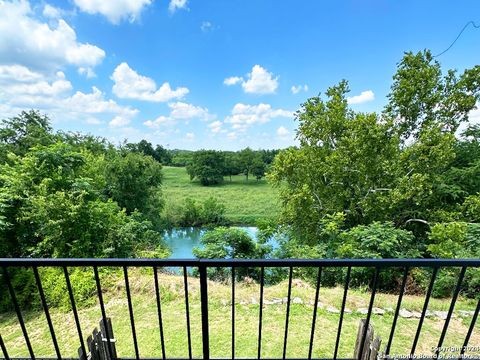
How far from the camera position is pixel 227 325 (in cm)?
270

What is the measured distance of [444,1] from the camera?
596cm

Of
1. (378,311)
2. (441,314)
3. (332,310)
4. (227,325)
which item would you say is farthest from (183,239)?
(441,314)

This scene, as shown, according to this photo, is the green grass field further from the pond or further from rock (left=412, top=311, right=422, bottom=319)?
rock (left=412, top=311, right=422, bottom=319)

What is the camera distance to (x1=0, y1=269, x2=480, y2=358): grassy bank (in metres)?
2.31

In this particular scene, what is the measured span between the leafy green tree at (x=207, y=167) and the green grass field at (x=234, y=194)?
990 millimetres

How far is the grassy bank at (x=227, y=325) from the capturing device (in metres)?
2.31

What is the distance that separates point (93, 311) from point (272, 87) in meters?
13.6

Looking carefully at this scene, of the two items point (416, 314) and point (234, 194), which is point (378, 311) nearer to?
point (416, 314)

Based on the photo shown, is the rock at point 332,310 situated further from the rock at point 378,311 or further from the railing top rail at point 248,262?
the railing top rail at point 248,262

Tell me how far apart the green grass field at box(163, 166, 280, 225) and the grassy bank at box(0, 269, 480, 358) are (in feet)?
34.6

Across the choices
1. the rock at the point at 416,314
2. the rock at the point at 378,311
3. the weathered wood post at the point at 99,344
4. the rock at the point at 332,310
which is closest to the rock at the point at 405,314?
the rock at the point at 416,314

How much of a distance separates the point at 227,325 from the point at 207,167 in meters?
27.5

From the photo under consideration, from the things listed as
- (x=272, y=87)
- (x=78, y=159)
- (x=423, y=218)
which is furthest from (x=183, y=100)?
(x=423, y=218)

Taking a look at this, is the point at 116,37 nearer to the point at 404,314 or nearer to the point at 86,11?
the point at 86,11
